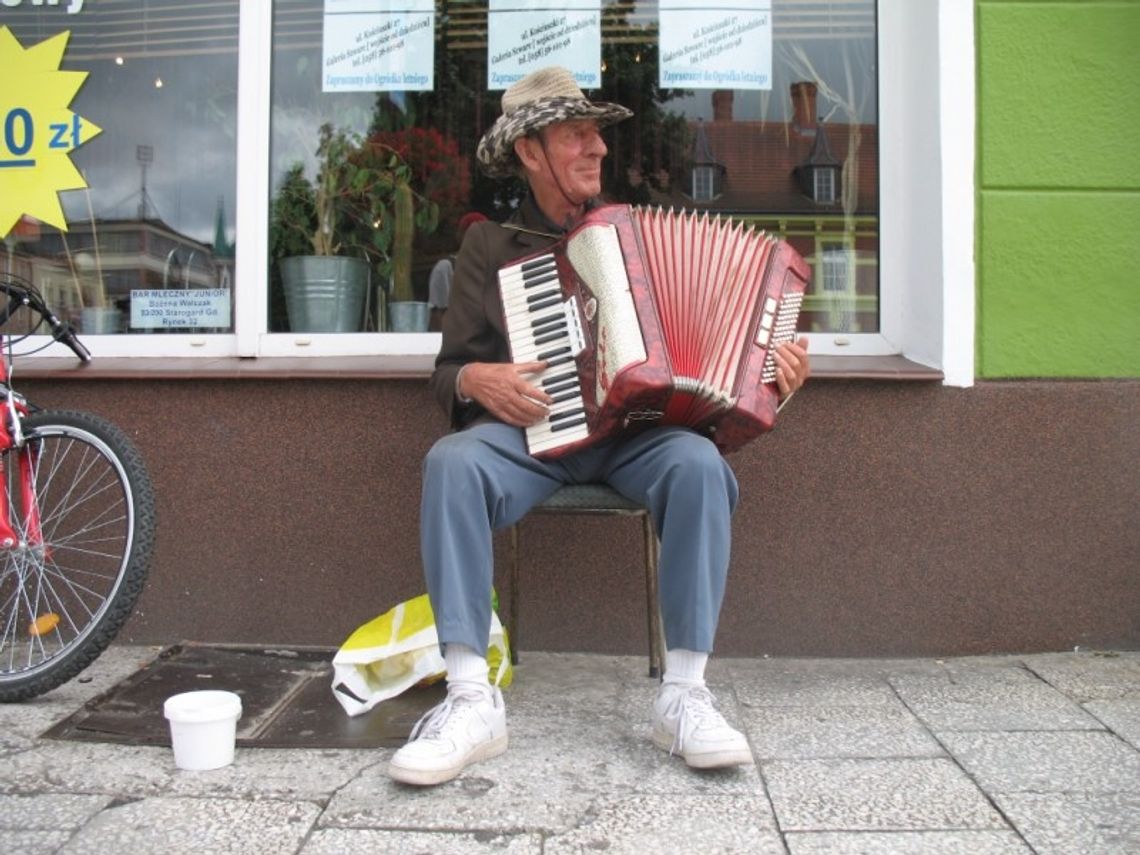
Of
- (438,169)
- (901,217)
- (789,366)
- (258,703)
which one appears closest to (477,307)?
(789,366)

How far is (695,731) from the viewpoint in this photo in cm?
224

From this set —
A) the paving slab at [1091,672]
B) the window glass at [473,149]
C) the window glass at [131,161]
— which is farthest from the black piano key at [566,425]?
the window glass at [131,161]

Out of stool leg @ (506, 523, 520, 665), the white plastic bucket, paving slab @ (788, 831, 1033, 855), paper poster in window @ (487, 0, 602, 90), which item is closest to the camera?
paving slab @ (788, 831, 1033, 855)

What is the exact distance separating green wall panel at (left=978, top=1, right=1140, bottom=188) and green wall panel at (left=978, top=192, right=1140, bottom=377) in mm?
82

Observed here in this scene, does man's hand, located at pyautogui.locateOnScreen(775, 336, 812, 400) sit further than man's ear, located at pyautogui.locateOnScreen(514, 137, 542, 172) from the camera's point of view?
No

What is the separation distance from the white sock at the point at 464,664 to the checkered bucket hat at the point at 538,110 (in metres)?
1.33

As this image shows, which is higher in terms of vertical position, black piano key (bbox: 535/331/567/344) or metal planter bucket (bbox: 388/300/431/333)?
metal planter bucket (bbox: 388/300/431/333)

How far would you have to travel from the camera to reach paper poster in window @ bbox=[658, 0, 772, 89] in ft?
11.6

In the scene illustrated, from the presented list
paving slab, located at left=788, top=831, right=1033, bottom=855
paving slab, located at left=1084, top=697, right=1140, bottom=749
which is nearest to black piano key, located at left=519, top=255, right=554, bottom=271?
paving slab, located at left=788, top=831, right=1033, bottom=855

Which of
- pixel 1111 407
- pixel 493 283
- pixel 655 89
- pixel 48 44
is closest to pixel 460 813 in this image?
pixel 493 283

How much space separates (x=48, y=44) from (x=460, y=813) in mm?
3013

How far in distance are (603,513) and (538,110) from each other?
104cm

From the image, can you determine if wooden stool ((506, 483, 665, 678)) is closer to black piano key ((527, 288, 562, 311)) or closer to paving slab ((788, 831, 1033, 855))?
black piano key ((527, 288, 562, 311))

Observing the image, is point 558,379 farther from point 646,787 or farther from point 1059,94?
point 1059,94
